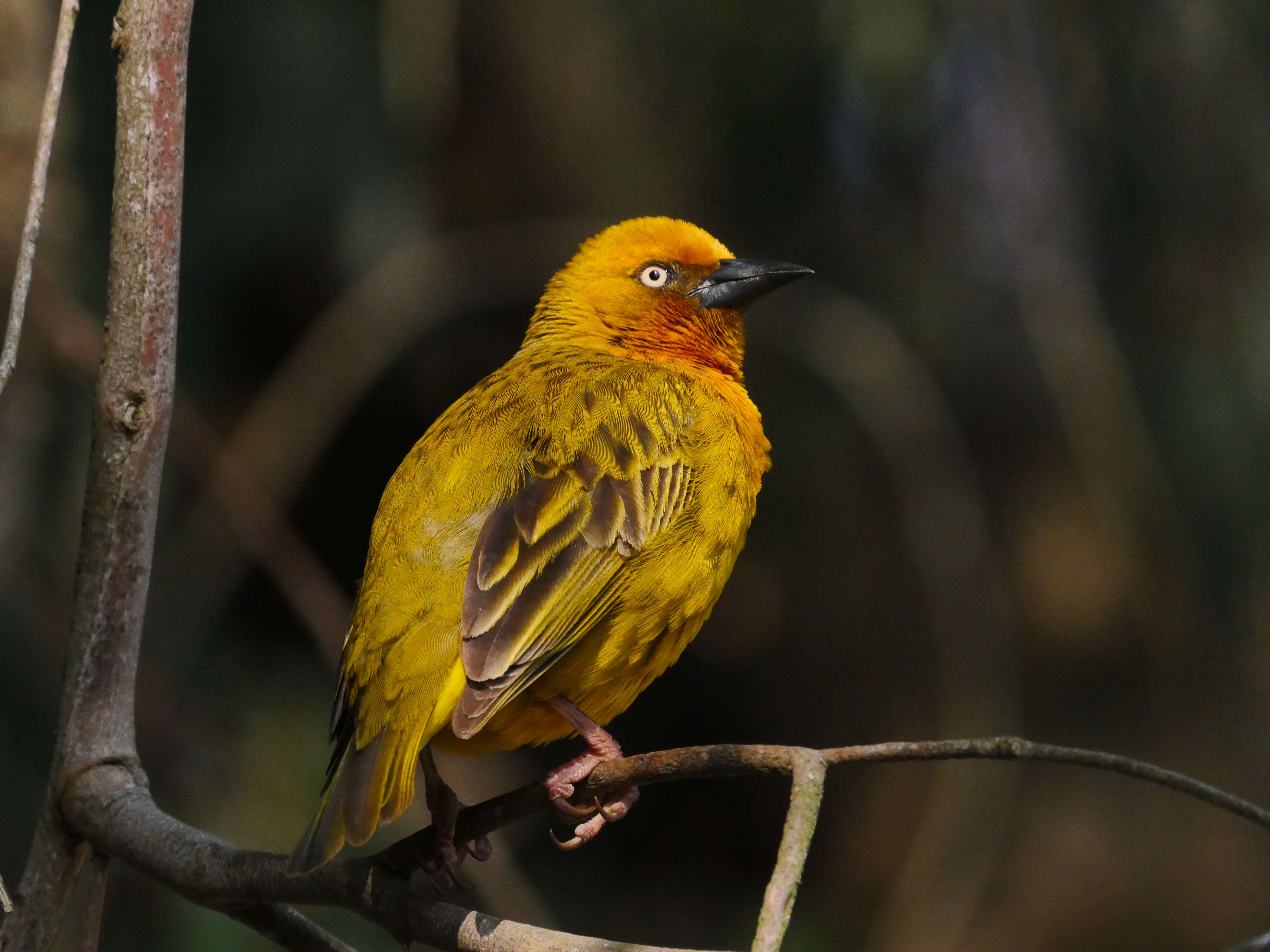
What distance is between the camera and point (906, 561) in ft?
20.3

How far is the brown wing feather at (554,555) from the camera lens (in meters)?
2.47

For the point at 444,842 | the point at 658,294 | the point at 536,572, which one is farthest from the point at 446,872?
the point at 658,294

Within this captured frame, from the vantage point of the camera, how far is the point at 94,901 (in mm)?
2533

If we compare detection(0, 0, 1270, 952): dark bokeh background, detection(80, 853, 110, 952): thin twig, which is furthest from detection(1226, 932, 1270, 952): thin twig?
detection(0, 0, 1270, 952): dark bokeh background

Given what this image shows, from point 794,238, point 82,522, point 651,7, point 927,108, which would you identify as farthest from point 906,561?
point 82,522

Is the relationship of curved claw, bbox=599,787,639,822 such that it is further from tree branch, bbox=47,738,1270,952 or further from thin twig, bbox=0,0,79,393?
thin twig, bbox=0,0,79,393

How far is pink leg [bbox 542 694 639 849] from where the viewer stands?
8.14 ft

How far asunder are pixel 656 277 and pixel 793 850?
234 centimetres

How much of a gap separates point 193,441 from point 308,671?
1.03 metres

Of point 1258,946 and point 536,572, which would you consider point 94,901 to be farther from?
point 1258,946

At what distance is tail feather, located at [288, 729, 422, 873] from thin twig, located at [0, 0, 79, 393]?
0.86 meters

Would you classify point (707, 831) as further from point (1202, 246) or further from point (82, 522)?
point (82, 522)

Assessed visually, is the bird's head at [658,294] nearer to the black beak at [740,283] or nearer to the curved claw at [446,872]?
the black beak at [740,283]

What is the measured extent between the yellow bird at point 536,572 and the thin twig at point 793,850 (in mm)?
470
